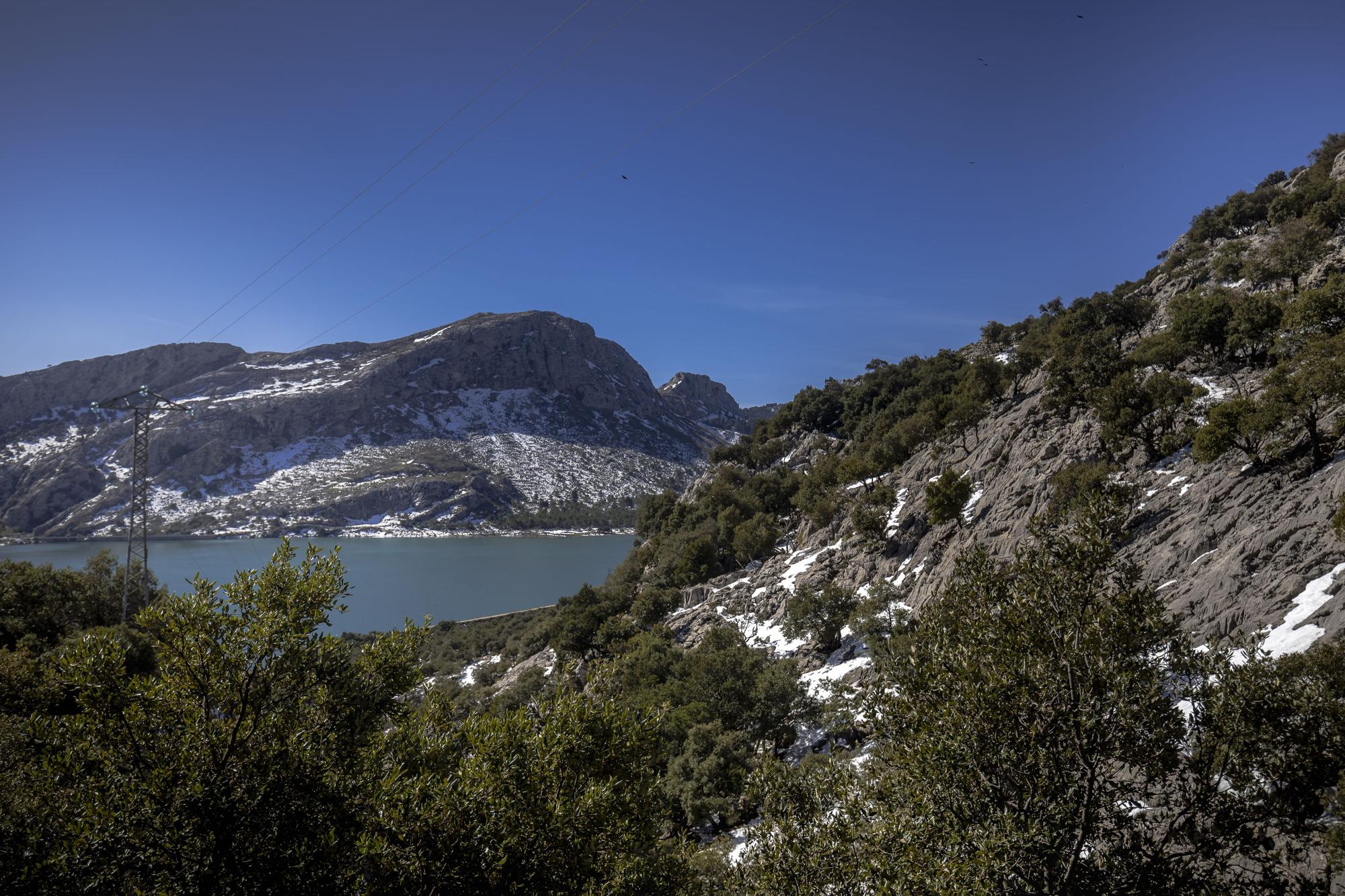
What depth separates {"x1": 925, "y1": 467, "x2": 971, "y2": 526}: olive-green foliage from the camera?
28.4 m

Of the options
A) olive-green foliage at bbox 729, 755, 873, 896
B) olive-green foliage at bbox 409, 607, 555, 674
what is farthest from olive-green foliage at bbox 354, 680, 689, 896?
olive-green foliage at bbox 409, 607, 555, 674

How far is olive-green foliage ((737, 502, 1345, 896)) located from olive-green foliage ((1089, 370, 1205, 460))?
1724 cm

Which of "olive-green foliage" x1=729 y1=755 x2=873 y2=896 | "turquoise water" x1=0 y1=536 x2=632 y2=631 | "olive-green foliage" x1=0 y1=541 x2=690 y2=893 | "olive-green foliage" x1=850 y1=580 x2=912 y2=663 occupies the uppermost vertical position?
"olive-green foliage" x1=0 y1=541 x2=690 y2=893

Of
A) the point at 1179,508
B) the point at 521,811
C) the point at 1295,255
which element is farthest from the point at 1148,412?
the point at 521,811

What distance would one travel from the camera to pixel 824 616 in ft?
94.8

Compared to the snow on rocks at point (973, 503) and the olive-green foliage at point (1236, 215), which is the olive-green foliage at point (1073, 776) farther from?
the olive-green foliage at point (1236, 215)

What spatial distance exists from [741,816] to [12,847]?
17.4 metres

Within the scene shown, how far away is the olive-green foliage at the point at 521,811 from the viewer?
5742 mm

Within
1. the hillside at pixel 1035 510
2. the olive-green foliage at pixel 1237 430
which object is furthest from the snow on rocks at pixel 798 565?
the olive-green foliage at pixel 1237 430

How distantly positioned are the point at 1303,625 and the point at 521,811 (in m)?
14.8

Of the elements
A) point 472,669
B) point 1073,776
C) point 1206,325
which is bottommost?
point 472,669

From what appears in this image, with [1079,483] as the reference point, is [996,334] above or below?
above

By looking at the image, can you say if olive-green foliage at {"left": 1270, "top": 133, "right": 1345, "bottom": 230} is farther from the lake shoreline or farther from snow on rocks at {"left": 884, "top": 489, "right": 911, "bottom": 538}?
the lake shoreline

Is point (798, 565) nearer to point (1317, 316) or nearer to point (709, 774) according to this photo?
point (709, 774)
